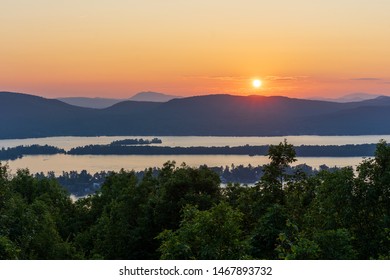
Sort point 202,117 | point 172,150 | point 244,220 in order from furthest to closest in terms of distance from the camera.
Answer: point 202,117 → point 172,150 → point 244,220

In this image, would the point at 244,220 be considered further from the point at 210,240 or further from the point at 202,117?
the point at 202,117

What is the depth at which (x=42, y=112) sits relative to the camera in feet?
323

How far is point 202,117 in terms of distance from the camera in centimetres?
10006

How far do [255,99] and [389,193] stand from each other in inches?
2940

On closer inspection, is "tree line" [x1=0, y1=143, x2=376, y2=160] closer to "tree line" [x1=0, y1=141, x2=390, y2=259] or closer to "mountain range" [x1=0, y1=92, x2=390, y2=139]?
"mountain range" [x1=0, y1=92, x2=390, y2=139]

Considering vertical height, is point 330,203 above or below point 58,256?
above

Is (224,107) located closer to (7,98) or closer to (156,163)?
(156,163)

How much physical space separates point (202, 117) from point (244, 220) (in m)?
82.5

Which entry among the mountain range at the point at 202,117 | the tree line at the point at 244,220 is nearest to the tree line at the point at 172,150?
the mountain range at the point at 202,117

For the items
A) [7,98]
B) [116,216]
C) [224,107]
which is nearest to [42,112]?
[7,98]

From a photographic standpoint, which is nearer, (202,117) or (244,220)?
(244,220)

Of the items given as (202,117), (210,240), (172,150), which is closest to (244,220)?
(210,240)

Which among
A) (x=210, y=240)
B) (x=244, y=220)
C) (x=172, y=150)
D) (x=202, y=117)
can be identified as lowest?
(x=244, y=220)

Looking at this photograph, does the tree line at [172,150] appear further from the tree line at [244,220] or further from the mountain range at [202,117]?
the tree line at [244,220]
